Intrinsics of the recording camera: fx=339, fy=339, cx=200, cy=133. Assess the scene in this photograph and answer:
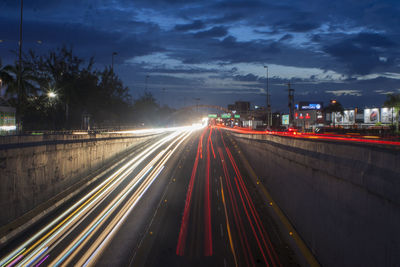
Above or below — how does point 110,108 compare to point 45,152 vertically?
above

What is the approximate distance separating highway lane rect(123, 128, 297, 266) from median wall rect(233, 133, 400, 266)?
1.45 metres

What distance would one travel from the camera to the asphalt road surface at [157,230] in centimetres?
1086

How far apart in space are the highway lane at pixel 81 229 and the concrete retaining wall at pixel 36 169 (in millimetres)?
1140

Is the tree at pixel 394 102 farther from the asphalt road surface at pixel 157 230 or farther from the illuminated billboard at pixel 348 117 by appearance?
the asphalt road surface at pixel 157 230

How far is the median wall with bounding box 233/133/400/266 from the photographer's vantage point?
20.8 ft

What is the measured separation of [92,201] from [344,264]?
1365cm

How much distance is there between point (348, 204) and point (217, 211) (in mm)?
9302

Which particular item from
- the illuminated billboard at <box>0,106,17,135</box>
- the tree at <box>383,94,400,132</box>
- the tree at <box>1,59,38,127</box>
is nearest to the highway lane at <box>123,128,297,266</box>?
the illuminated billboard at <box>0,106,17,135</box>

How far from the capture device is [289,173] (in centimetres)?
1523

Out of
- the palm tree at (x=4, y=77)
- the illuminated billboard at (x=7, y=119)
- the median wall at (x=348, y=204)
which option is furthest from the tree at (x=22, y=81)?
the median wall at (x=348, y=204)

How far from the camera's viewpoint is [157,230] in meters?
13.8

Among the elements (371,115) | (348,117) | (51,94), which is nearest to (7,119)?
(51,94)

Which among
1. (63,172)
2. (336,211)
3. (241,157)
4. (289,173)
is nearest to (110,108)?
(241,157)

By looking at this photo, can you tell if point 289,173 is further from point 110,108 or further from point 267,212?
point 110,108
